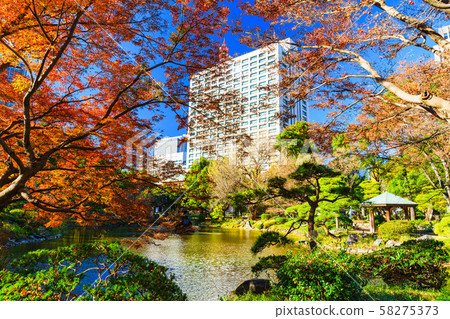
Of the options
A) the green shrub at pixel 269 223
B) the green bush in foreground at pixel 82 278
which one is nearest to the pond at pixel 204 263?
the green bush in foreground at pixel 82 278

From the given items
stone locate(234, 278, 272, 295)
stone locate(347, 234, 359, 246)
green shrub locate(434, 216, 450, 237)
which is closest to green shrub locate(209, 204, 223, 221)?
stone locate(347, 234, 359, 246)

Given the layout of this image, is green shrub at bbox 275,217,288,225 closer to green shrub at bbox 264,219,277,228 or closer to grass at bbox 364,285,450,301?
green shrub at bbox 264,219,277,228

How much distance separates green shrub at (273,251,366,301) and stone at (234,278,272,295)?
6.79 ft

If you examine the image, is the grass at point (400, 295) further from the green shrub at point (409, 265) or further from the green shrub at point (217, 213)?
the green shrub at point (217, 213)

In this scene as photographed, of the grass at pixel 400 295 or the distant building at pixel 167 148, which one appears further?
the distant building at pixel 167 148

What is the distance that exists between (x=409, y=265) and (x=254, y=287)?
290cm

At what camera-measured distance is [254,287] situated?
5426 millimetres

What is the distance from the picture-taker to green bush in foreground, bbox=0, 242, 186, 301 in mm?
2787

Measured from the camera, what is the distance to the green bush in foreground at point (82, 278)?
9.14 feet

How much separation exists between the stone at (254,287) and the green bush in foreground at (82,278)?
2056mm
